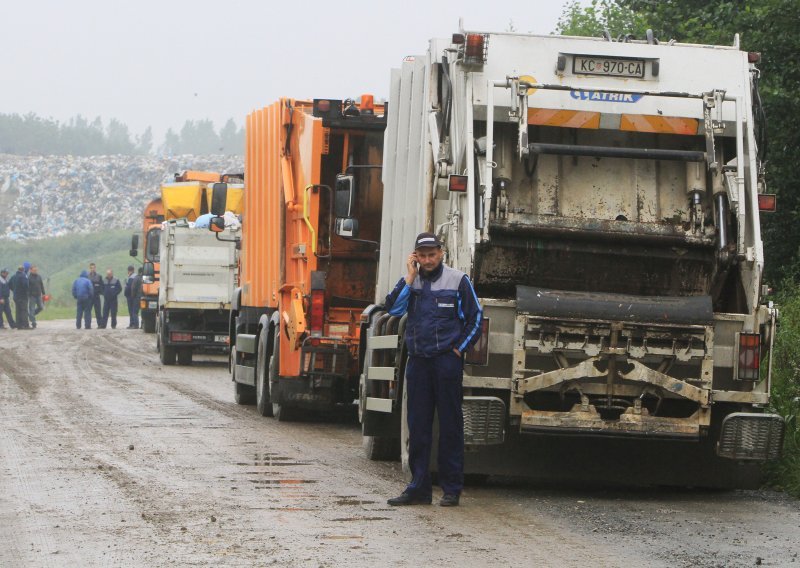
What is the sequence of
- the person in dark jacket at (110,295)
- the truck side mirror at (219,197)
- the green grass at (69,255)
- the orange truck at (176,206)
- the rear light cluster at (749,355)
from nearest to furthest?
the rear light cluster at (749,355) → the truck side mirror at (219,197) → the orange truck at (176,206) → the person in dark jacket at (110,295) → the green grass at (69,255)

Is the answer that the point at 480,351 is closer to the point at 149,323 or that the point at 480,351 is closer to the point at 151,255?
the point at 151,255

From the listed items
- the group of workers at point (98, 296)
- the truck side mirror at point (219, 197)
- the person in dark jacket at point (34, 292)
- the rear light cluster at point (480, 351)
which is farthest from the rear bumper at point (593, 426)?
the group of workers at point (98, 296)

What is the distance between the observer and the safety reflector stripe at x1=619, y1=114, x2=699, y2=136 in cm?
1023

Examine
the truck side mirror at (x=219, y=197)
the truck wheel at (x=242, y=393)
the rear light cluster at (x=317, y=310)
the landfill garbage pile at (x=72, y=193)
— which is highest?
the landfill garbage pile at (x=72, y=193)

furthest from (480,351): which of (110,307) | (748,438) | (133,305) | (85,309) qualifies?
(110,307)

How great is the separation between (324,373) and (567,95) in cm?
510

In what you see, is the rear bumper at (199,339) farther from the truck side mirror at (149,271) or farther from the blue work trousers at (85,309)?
the blue work trousers at (85,309)

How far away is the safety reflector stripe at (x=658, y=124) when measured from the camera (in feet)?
33.6

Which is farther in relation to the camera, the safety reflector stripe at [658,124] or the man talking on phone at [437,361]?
the safety reflector stripe at [658,124]

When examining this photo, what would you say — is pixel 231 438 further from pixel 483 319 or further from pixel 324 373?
pixel 483 319

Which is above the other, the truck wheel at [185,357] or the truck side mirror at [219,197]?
the truck side mirror at [219,197]

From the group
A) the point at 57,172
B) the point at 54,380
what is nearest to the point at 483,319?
the point at 54,380

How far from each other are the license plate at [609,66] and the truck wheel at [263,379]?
20.9 ft

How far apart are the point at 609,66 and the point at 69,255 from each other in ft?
251
